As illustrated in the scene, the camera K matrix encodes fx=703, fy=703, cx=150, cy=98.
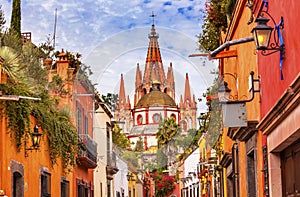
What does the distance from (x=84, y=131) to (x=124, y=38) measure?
5778 millimetres

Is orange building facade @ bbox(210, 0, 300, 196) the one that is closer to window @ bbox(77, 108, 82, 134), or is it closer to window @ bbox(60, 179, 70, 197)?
window @ bbox(60, 179, 70, 197)

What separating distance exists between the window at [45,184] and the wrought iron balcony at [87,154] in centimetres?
364

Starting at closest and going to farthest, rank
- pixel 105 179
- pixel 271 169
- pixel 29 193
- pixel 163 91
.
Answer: pixel 271 169, pixel 29 193, pixel 105 179, pixel 163 91

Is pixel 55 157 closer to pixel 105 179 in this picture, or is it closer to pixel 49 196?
pixel 49 196

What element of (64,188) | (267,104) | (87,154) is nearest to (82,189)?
(87,154)

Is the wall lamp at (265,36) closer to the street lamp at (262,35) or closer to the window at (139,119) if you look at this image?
the street lamp at (262,35)

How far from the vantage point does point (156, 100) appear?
106000 mm

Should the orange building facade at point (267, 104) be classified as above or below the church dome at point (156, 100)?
below

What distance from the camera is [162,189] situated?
68938mm

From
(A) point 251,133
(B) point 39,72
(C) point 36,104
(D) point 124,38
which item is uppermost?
(D) point 124,38

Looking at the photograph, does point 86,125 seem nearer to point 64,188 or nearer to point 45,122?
point 64,188

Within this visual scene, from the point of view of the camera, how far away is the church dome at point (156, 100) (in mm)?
101300

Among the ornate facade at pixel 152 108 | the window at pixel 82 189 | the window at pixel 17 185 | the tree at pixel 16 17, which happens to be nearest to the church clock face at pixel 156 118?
the ornate facade at pixel 152 108

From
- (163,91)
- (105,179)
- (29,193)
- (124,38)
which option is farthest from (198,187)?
(163,91)
